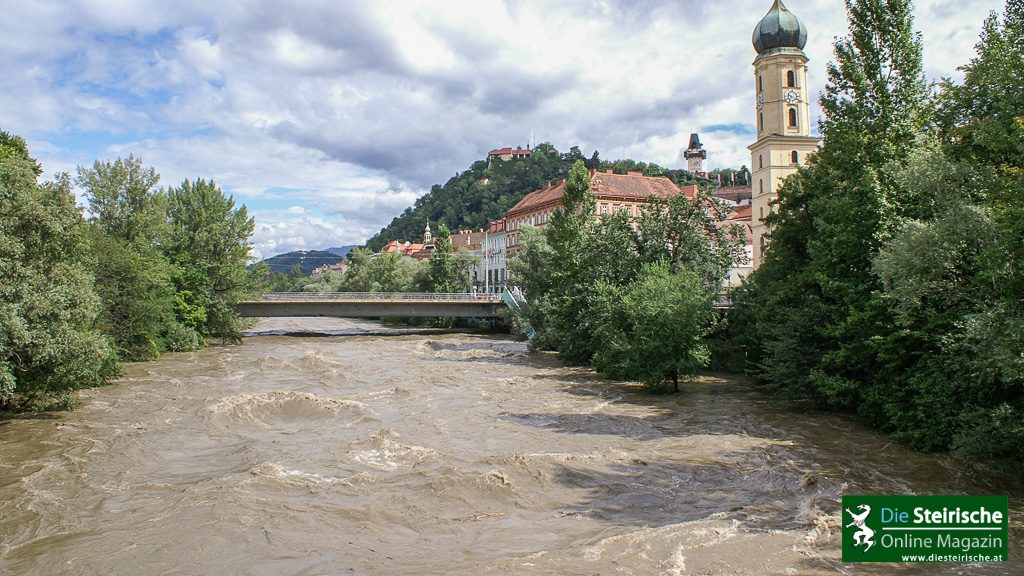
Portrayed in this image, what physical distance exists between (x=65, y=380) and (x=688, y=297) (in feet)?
72.0

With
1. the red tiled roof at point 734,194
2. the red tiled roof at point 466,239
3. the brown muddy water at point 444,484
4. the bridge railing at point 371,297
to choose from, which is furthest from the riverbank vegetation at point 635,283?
the red tiled roof at point 734,194

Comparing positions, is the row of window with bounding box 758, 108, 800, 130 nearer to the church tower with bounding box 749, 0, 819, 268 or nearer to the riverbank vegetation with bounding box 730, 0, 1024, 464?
the church tower with bounding box 749, 0, 819, 268

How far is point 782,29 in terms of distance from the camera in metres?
57.4

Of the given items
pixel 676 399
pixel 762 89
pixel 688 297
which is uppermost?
pixel 762 89

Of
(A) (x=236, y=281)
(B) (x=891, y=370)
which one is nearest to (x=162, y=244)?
(A) (x=236, y=281)

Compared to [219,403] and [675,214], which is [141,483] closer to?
[219,403]

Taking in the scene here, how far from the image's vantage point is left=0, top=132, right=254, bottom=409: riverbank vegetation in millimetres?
20328

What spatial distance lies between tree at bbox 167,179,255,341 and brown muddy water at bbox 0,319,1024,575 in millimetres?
21675

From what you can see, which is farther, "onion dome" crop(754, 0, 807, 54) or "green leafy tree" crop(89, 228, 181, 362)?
"onion dome" crop(754, 0, 807, 54)

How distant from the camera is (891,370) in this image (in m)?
19.8

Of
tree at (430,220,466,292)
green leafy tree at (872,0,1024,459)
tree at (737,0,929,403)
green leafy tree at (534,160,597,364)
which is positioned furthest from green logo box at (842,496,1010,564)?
tree at (430,220,466,292)

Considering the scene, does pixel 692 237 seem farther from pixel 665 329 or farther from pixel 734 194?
pixel 734 194

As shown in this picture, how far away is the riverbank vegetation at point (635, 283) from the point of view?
27.9 meters

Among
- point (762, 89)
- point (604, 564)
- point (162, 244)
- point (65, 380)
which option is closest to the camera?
point (604, 564)
